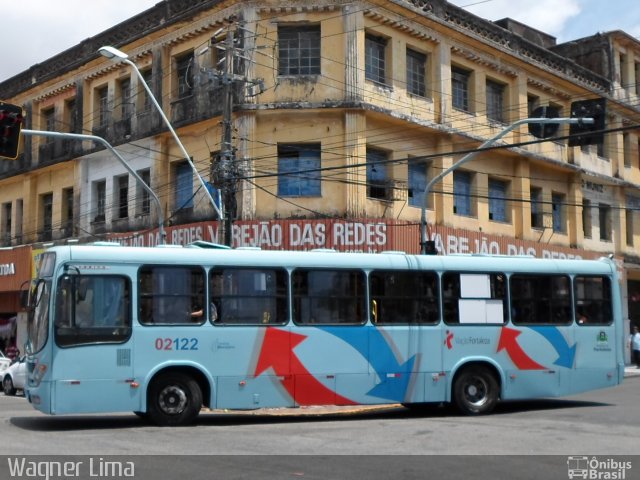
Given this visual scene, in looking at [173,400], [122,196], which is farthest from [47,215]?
[173,400]

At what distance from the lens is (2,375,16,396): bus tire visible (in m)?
23.9

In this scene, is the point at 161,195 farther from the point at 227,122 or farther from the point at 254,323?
the point at 254,323

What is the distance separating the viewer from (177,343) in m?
13.7

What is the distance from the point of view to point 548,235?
31.6 m

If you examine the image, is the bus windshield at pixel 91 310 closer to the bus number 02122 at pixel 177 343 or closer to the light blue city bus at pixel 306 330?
the light blue city bus at pixel 306 330

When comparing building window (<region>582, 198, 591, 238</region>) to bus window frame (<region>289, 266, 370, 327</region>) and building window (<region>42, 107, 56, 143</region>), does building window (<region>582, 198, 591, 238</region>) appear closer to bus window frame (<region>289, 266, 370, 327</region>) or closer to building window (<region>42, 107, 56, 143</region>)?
bus window frame (<region>289, 266, 370, 327</region>)

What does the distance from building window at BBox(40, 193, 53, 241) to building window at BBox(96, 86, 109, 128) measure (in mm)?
4974

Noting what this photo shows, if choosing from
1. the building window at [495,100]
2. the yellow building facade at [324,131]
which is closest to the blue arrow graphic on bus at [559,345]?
the yellow building facade at [324,131]

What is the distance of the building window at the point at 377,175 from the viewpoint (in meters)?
25.1

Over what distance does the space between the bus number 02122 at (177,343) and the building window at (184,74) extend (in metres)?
14.4

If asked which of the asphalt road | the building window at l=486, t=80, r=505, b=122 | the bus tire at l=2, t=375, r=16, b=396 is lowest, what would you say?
the bus tire at l=2, t=375, r=16, b=396

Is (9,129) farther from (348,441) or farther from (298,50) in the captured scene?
(298,50)

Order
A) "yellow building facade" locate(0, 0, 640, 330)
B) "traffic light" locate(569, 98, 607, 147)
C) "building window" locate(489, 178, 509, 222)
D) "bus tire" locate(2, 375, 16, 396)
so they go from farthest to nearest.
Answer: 1. "building window" locate(489, 178, 509, 222)
2. "yellow building facade" locate(0, 0, 640, 330)
3. "bus tire" locate(2, 375, 16, 396)
4. "traffic light" locate(569, 98, 607, 147)
